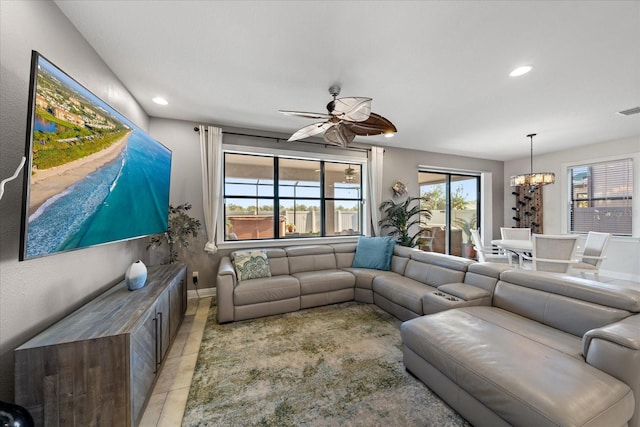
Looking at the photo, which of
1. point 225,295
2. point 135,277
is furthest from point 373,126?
point 135,277

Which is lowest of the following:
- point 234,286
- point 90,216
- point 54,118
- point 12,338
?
point 234,286

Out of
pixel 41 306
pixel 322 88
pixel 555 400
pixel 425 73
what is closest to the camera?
pixel 555 400

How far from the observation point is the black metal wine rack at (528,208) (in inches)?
225

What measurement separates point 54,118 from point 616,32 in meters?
3.71

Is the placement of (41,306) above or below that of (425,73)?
below

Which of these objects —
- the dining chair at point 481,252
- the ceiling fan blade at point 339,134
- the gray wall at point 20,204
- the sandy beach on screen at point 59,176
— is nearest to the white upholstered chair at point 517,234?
the dining chair at point 481,252

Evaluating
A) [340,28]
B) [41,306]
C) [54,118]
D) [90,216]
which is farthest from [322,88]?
[41,306]

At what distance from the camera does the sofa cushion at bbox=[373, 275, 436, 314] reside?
257 centimetres

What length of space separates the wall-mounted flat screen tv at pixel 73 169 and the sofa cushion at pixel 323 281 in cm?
194

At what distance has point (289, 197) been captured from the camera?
170 inches

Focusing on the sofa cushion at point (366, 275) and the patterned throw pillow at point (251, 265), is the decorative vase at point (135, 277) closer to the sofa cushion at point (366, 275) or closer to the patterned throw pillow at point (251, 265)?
the patterned throw pillow at point (251, 265)

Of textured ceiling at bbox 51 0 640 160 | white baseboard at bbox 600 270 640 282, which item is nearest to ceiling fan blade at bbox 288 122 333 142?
textured ceiling at bbox 51 0 640 160

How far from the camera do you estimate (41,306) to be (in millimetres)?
1446

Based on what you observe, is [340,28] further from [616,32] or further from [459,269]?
[459,269]
